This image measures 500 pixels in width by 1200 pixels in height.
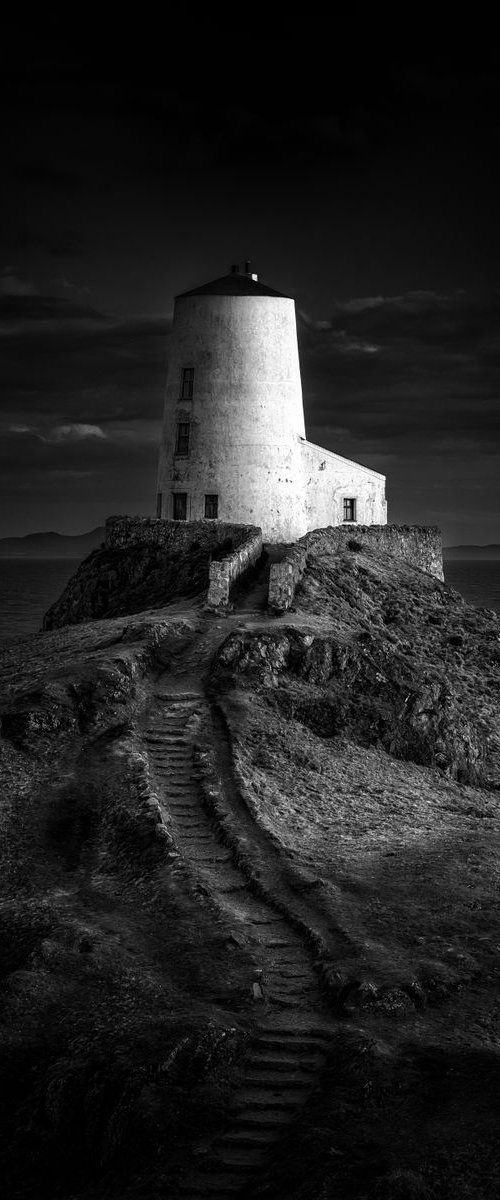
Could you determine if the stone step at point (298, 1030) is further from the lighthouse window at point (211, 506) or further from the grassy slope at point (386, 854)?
the lighthouse window at point (211, 506)

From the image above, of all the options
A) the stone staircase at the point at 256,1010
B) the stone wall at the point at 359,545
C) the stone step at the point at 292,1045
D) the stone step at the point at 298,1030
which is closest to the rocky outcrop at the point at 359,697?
the stone wall at the point at 359,545

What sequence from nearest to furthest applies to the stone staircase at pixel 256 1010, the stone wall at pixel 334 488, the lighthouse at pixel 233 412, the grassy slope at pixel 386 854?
the grassy slope at pixel 386 854
the stone staircase at pixel 256 1010
the lighthouse at pixel 233 412
the stone wall at pixel 334 488

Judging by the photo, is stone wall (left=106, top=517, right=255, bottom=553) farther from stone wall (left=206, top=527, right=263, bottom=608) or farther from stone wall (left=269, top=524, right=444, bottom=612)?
stone wall (left=269, top=524, right=444, bottom=612)

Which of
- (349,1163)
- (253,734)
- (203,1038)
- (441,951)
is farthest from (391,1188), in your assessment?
(253,734)

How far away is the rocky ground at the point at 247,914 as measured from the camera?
18.3m

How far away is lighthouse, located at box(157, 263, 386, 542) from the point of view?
6247 centimetres

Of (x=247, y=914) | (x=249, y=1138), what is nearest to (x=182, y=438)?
(x=247, y=914)

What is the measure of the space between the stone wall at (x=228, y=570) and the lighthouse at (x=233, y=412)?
7546mm

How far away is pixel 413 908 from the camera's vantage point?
1046 inches

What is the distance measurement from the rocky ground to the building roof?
22.8 meters

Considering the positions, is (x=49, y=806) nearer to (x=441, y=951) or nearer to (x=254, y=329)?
(x=441, y=951)

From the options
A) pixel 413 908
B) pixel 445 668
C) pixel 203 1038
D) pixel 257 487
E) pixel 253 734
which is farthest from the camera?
pixel 257 487

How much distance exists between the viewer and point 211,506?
205 feet

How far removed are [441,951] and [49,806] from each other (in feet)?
42.2
